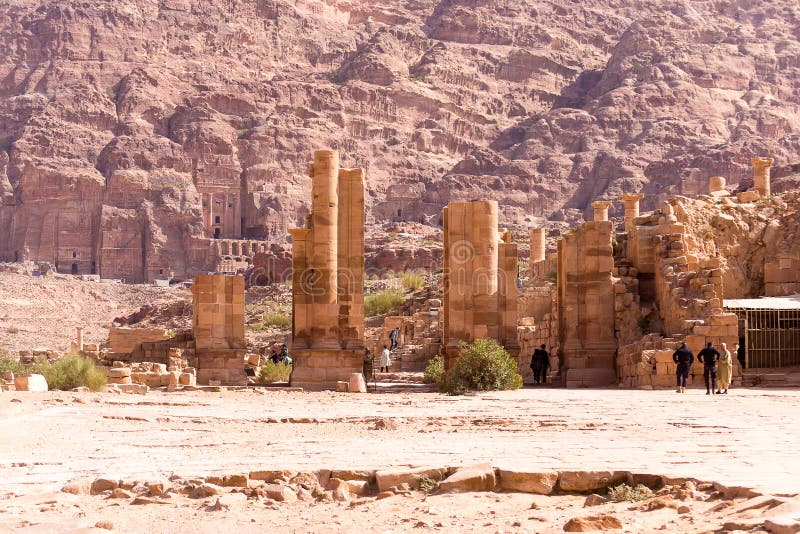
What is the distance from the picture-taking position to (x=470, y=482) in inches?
352

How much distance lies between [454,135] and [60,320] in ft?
246

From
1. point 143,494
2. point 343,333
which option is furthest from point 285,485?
point 343,333

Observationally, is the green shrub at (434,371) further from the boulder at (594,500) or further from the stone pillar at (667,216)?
the boulder at (594,500)

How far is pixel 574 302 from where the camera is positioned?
1001 inches

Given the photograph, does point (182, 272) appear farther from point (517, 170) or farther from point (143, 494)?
point (143, 494)

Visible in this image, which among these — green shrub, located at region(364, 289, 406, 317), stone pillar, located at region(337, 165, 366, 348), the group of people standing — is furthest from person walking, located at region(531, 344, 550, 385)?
green shrub, located at region(364, 289, 406, 317)

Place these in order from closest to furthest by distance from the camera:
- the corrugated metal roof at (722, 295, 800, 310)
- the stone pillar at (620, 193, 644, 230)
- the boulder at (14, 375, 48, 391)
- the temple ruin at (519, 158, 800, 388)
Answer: the boulder at (14, 375, 48, 391) → the temple ruin at (519, 158, 800, 388) → the corrugated metal roof at (722, 295, 800, 310) → the stone pillar at (620, 193, 644, 230)

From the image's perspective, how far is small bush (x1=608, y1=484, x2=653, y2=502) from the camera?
841cm

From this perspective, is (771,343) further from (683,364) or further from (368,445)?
(368,445)

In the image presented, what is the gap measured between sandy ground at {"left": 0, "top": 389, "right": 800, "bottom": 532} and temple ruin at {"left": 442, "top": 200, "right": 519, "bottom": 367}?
5402 millimetres

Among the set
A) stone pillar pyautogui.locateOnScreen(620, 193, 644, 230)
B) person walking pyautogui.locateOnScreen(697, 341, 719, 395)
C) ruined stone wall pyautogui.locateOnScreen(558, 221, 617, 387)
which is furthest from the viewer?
stone pillar pyautogui.locateOnScreen(620, 193, 644, 230)

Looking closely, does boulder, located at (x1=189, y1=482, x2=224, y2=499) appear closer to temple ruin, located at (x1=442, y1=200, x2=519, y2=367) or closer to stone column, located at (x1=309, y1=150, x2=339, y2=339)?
stone column, located at (x1=309, y1=150, x2=339, y2=339)

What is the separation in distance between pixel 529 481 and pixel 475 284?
15556mm

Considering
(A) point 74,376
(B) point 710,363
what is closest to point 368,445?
(A) point 74,376
